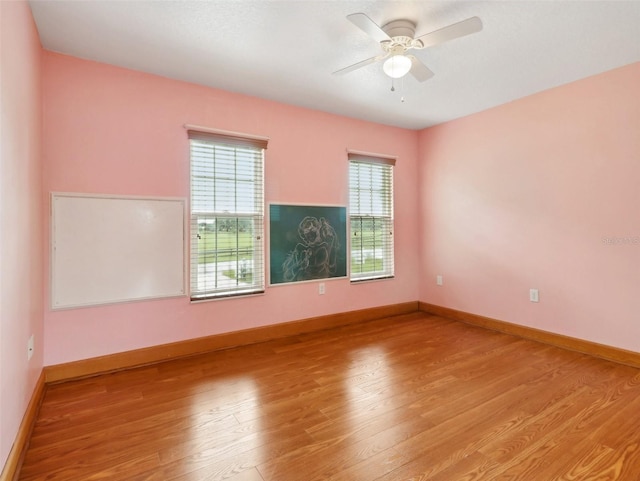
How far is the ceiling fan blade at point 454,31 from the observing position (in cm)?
190

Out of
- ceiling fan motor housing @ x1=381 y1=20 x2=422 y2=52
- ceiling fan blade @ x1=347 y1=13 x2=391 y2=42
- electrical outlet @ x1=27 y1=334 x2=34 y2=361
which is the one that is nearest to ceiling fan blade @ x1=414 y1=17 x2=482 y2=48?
ceiling fan motor housing @ x1=381 y1=20 x2=422 y2=52

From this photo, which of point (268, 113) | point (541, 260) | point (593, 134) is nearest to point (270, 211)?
point (268, 113)

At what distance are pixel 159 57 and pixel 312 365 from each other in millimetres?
2931

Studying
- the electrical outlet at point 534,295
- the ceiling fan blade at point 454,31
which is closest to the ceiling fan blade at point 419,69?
the ceiling fan blade at point 454,31

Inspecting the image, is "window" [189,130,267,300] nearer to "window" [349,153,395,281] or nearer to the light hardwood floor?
the light hardwood floor

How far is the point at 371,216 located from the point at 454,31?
268cm

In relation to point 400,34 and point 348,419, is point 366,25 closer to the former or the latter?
point 400,34

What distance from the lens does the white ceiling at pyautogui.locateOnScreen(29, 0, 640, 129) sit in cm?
216

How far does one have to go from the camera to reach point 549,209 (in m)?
3.49

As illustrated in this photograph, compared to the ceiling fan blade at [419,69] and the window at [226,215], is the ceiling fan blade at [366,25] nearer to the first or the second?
the ceiling fan blade at [419,69]

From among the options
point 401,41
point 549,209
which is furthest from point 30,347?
point 549,209

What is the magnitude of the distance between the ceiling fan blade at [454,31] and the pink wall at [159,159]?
6.43ft

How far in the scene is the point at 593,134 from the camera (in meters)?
3.15

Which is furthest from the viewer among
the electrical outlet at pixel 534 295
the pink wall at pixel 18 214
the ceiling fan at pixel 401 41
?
the electrical outlet at pixel 534 295
